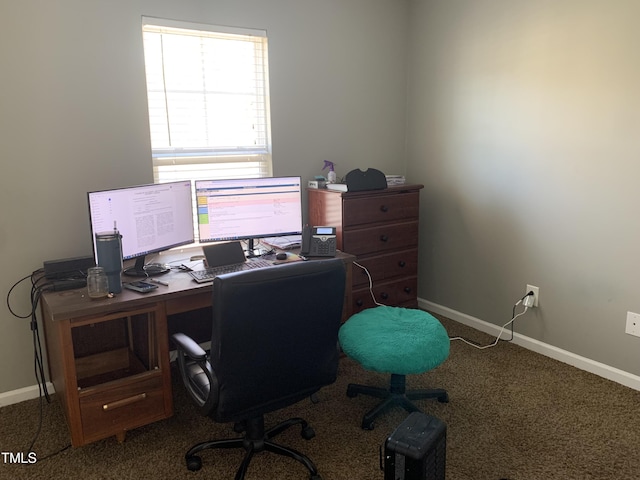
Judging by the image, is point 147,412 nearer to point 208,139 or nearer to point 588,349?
point 208,139

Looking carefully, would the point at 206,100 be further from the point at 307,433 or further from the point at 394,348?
the point at 307,433

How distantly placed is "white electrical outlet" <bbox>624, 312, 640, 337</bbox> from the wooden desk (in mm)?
2203

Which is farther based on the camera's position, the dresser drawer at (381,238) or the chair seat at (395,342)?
the dresser drawer at (381,238)

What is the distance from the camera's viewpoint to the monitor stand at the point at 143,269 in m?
2.45

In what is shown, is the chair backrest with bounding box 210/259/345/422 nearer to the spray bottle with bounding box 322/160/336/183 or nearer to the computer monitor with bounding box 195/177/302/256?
the computer monitor with bounding box 195/177/302/256

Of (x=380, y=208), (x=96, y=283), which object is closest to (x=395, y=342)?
(x=380, y=208)

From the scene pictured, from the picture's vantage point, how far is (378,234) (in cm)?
329

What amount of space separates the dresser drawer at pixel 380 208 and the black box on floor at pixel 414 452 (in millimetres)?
1640

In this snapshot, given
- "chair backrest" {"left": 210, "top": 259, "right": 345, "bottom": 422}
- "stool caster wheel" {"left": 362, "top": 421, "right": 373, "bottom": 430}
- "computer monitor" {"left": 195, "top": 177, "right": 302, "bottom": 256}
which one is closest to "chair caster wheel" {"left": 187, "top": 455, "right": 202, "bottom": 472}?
"chair backrest" {"left": 210, "top": 259, "right": 345, "bottom": 422}

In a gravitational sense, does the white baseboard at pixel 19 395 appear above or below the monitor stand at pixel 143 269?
below

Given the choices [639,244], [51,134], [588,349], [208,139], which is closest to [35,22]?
[51,134]

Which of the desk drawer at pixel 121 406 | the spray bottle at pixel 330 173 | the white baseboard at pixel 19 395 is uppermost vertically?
the spray bottle at pixel 330 173

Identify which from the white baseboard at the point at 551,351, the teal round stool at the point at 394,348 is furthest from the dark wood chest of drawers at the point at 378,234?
the teal round stool at the point at 394,348

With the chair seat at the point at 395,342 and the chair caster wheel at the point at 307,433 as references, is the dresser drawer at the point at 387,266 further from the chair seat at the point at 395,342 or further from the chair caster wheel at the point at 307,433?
the chair caster wheel at the point at 307,433
